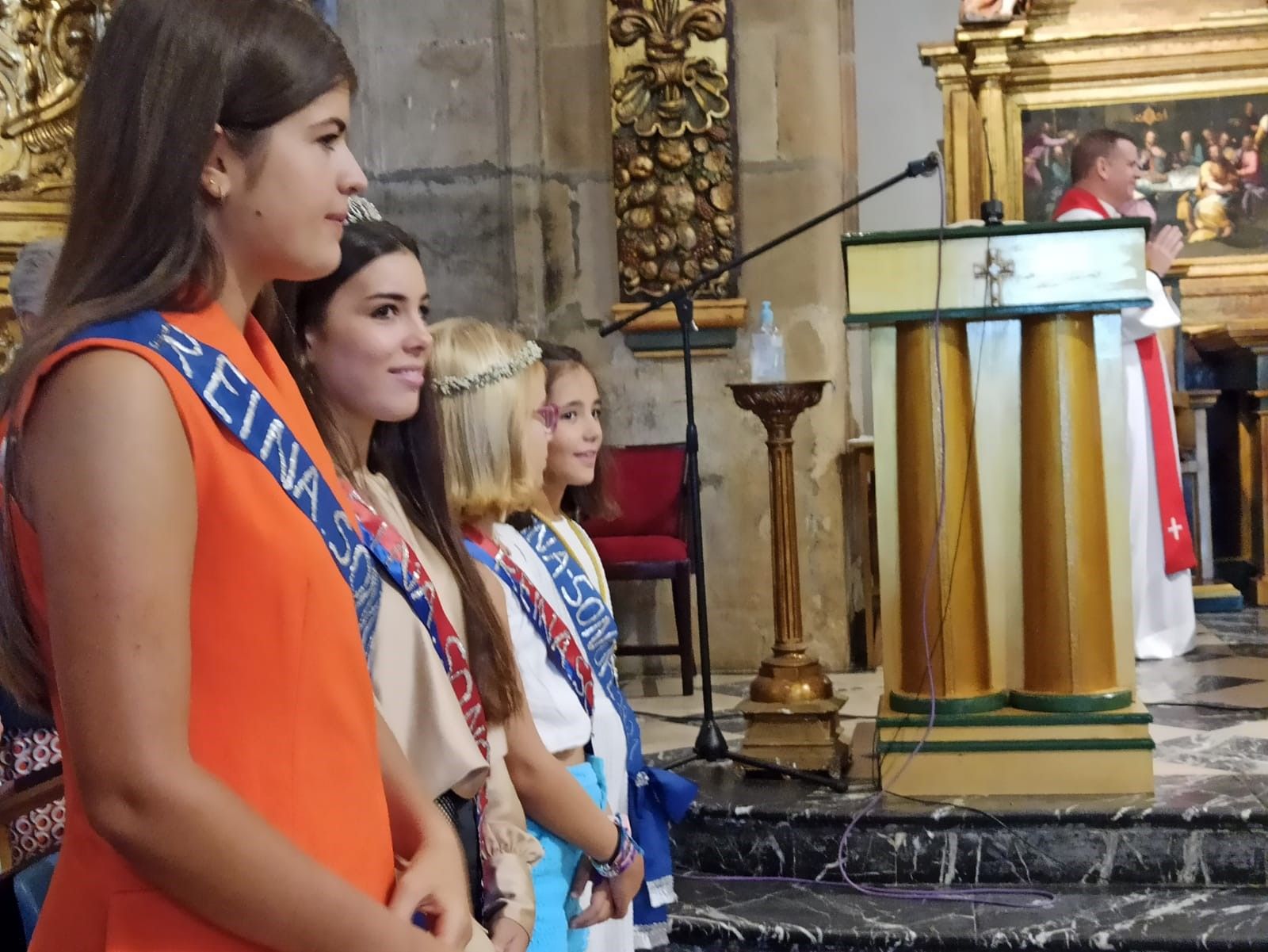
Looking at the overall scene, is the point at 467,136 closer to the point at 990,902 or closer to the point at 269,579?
the point at 990,902

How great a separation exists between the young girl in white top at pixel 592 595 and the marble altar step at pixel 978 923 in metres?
0.50

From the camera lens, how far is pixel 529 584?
7.04 ft

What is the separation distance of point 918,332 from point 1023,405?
339mm

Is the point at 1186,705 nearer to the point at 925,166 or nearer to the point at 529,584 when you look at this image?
the point at 925,166

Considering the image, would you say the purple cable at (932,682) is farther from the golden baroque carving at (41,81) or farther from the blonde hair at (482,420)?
the golden baroque carving at (41,81)

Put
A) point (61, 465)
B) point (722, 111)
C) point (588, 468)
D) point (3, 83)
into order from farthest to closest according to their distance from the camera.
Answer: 1. point (722, 111)
2. point (3, 83)
3. point (588, 468)
4. point (61, 465)

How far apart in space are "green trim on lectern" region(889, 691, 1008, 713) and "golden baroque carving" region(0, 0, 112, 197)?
298 cm

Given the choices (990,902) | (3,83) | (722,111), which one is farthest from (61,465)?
(722,111)

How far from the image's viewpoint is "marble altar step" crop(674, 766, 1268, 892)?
3535 mm

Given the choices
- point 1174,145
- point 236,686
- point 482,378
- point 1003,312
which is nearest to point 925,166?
point 1003,312

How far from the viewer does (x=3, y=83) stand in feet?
14.7

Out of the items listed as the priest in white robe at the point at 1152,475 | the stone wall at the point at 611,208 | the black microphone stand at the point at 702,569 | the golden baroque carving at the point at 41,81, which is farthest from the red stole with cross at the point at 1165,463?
the golden baroque carving at the point at 41,81

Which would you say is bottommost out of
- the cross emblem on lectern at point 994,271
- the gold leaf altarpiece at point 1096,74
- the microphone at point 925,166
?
the cross emblem on lectern at point 994,271

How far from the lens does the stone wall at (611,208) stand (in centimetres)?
600
